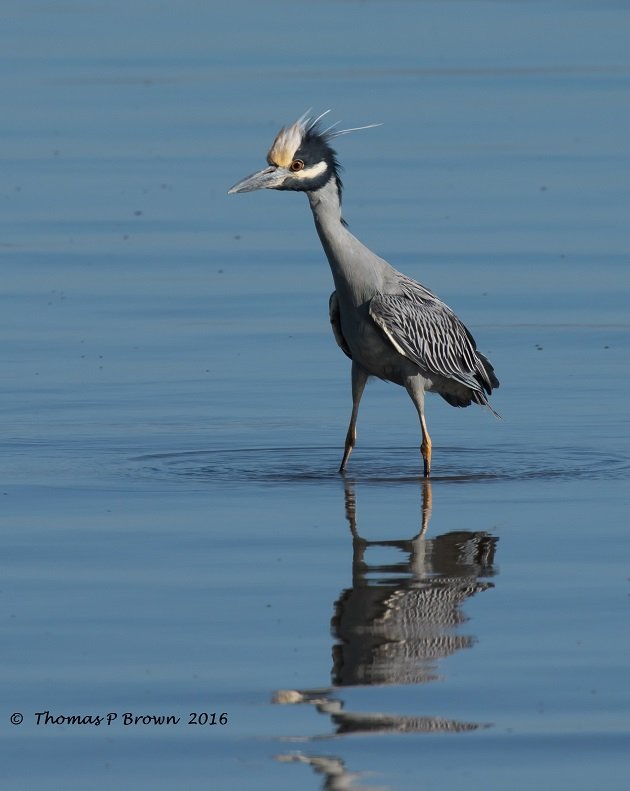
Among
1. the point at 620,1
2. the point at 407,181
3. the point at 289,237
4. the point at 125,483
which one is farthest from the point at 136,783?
the point at 620,1

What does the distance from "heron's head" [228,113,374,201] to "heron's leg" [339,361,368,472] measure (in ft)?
3.72

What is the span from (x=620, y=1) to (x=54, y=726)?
27653 millimetres

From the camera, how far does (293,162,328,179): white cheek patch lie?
11.4 m

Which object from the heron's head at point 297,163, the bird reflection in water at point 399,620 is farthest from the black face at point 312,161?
the bird reflection in water at point 399,620

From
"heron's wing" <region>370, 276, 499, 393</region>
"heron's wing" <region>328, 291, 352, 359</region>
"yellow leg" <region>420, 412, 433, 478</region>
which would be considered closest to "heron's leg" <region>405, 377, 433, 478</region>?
"yellow leg" <region>420, 412, 433, 478</region>

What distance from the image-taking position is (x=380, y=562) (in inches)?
362

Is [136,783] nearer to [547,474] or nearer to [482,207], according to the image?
[547,474]

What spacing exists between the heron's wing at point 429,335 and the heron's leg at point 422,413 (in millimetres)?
104

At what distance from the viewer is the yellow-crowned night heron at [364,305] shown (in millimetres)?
11406

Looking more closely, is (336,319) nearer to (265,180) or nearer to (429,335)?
(429,335)

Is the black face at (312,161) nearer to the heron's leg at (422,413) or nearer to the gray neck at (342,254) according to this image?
the gray neck at (342,254)

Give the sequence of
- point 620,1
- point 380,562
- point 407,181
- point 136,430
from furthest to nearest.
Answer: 1. point 620,1
2. point 407,181
3. point 136,430
4. point 380,562

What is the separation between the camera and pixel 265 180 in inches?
448

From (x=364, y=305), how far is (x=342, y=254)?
1.05 feet
